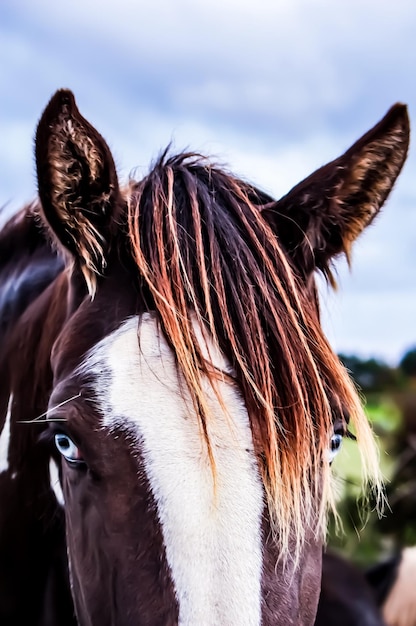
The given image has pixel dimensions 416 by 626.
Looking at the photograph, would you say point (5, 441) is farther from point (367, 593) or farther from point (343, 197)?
point (367, 593)

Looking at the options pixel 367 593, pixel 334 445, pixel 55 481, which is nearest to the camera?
pixel 334 445

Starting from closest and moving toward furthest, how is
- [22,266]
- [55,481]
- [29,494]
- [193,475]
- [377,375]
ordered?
[193,475] → [55,481] → [29,494] → [22,266] → [377,375]

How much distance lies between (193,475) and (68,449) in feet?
1.30

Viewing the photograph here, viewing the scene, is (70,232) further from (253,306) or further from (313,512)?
(313,512)

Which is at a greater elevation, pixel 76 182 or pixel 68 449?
pixel 76 182

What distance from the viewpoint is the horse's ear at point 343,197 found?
2.11 m

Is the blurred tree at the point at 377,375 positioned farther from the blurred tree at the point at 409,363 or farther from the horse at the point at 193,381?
the horse at the point at 193,381

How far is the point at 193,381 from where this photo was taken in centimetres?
170

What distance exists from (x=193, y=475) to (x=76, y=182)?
3.00ft

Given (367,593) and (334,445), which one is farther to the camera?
(367,593)

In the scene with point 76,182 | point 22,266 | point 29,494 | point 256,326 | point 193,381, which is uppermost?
point 76,182

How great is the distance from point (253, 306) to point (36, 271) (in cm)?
137

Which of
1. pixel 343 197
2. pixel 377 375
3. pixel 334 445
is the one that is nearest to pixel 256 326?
pixel 334 445

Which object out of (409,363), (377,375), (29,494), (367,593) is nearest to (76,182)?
(29,494)
